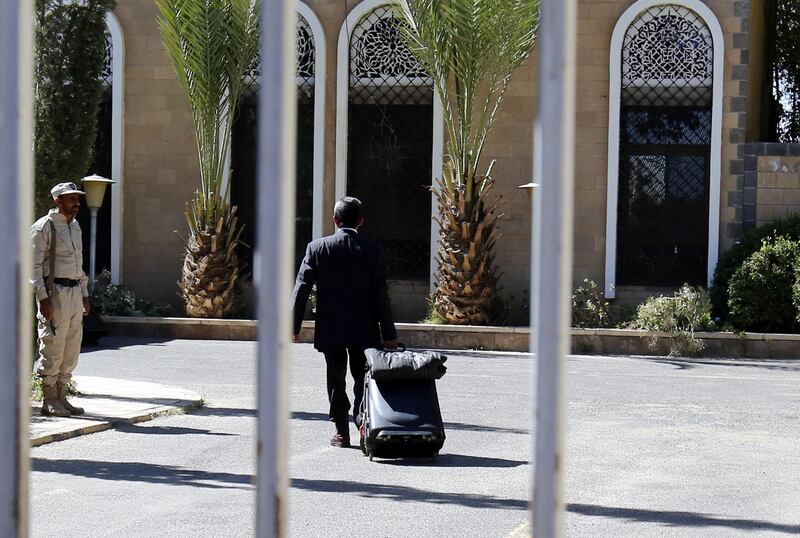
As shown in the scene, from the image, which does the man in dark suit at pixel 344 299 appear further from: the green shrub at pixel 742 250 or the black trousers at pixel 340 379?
the green shrub at pixel 742 250

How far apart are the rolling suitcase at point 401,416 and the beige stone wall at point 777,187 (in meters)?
11.9

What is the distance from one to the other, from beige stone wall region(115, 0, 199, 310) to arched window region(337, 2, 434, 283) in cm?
282

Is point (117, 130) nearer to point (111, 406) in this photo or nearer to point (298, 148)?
point (298, 148)

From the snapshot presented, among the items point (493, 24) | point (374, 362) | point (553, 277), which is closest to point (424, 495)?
point (374, 362)

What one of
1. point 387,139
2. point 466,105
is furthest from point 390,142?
point 466,105

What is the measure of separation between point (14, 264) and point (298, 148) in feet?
60.9

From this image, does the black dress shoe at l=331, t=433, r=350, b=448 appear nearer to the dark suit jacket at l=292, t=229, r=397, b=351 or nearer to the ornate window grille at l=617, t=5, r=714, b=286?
the dark suit jacket at l=292, t=229, r=397, b=351

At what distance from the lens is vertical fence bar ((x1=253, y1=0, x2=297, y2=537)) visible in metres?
2.13

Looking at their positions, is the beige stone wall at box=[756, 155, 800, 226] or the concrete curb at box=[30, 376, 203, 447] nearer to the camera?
the concrete curb at box=[30, 376, 203, 447]

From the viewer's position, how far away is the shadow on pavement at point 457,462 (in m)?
8.15

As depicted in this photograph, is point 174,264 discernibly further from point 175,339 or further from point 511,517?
point 511,517

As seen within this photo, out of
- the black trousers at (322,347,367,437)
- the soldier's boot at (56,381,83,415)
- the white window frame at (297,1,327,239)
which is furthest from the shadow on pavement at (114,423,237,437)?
the white window frame at (297,1,327,239)

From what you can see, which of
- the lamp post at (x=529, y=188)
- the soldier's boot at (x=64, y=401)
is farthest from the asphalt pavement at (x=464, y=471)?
the lamp post at (x=529, y=188)

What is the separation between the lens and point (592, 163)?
765 inches
